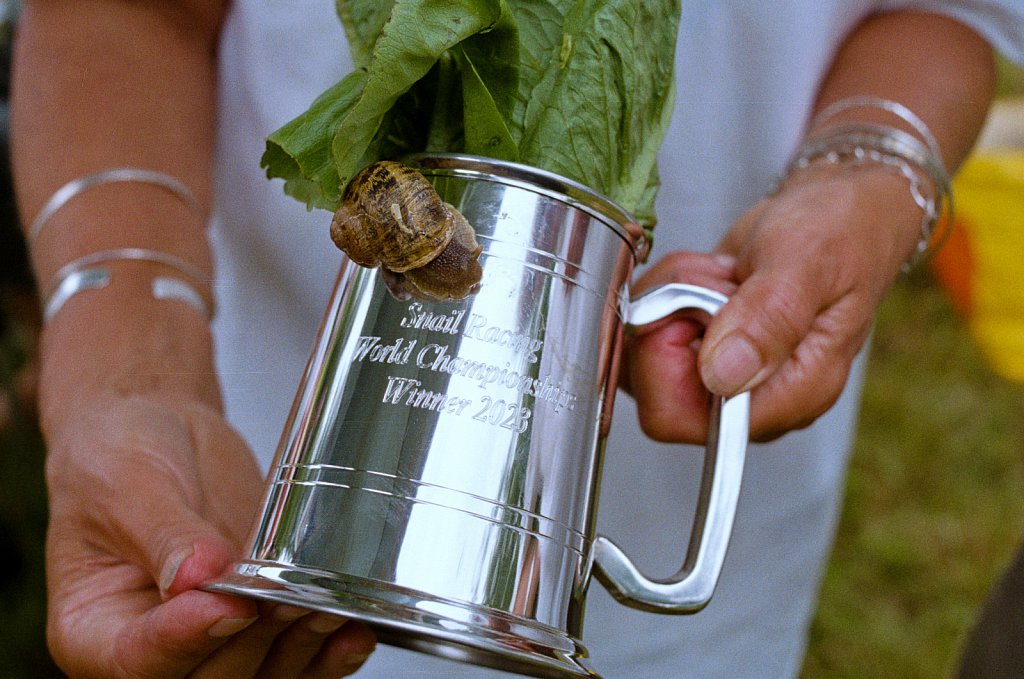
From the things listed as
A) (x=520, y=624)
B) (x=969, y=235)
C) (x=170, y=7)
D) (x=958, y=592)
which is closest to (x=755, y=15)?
(x=170, y=7)

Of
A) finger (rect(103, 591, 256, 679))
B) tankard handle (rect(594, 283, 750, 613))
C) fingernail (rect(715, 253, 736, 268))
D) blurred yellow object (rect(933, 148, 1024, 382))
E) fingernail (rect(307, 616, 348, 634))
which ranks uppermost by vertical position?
blurred yellow object (rect(933, 148, 1024, 382))

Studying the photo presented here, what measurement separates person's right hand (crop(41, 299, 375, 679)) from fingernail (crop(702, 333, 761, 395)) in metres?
0.35

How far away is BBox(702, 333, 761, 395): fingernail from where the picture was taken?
0.80 metres

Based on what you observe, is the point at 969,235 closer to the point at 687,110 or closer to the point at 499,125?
the point at 687,110

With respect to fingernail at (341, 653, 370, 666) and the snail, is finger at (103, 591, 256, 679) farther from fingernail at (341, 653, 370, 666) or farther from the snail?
the snail

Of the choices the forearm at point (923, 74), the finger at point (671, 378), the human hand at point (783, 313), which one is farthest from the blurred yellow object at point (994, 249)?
the finger at point (671, 378)

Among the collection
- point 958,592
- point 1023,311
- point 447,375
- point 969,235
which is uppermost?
point 969,235

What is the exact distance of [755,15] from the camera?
117 centimetres

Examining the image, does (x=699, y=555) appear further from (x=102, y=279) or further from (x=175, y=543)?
(x=102, y=279)

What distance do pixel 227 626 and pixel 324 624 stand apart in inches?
2.8

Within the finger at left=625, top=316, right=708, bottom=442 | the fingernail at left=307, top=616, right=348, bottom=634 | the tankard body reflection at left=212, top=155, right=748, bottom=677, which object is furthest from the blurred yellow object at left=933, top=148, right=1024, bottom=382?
the fingernail at left=307, top=616, right=348, bottom=634

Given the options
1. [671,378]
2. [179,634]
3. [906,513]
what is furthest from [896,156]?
[906,513]

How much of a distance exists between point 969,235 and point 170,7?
2603 mm

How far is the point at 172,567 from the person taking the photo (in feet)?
2.39
